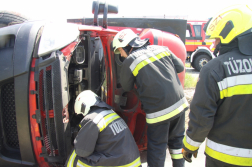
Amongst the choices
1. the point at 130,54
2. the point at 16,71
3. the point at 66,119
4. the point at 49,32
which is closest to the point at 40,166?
the point at 66,119

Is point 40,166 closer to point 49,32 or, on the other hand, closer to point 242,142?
point 49,32

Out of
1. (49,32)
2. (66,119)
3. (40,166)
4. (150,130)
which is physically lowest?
(40,166)

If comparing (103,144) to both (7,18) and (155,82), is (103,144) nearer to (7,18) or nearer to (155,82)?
(155,82)

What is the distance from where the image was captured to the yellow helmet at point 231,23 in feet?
4.86

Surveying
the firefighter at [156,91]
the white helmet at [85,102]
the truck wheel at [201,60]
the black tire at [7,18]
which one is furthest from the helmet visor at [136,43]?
the truck wheel at [201,60]

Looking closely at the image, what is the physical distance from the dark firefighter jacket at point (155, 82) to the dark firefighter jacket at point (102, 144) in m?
0.46

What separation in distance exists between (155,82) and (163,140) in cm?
68

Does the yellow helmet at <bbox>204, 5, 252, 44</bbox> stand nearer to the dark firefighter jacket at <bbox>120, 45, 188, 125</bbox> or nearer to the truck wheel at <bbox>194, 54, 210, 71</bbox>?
the dark firefighter jacket at <bbox>120, 45, 188, 125</bbox>

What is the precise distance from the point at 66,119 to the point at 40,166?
1.73ft

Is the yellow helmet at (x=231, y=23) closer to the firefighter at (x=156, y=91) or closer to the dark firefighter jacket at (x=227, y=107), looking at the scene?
the dark firefighter jacket at (x=227, y=107)

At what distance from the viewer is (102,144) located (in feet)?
6.11

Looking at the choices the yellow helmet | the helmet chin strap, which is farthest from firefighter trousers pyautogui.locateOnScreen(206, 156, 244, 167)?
the helmet chin strap

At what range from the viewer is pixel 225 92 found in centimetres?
148

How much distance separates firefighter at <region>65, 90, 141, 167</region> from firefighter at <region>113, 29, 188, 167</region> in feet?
1.20
